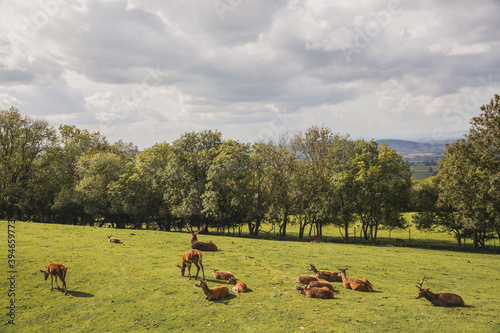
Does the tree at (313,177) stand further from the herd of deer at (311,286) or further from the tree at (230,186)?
the herd of deer at (311,286)

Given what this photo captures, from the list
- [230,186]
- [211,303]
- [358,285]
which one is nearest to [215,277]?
Result: [211,303]

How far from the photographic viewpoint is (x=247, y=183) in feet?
147

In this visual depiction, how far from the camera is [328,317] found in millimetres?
10867

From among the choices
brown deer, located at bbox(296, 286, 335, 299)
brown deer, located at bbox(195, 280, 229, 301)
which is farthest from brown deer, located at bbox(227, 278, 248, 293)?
brown deer, located at bbox(296, 286, 335, 299)

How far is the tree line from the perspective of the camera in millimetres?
41906

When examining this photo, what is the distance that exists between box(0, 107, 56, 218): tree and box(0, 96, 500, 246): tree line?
0.46ft

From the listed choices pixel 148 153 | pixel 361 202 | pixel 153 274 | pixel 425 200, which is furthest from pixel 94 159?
pixel 425 200

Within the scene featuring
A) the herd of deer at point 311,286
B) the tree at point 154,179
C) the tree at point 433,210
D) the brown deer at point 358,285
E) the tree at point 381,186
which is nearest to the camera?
the herd of deer at point 311,286

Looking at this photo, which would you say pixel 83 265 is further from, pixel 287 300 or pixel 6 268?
pixel 287 300

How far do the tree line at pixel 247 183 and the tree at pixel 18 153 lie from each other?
0.14 metres

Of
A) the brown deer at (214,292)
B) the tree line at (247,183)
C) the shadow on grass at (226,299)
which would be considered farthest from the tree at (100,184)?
the shadow on grass at (226,299)

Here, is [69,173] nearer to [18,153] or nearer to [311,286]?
[18,153]

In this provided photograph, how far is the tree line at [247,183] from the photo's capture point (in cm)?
4191

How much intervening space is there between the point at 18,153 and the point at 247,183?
3573cm
